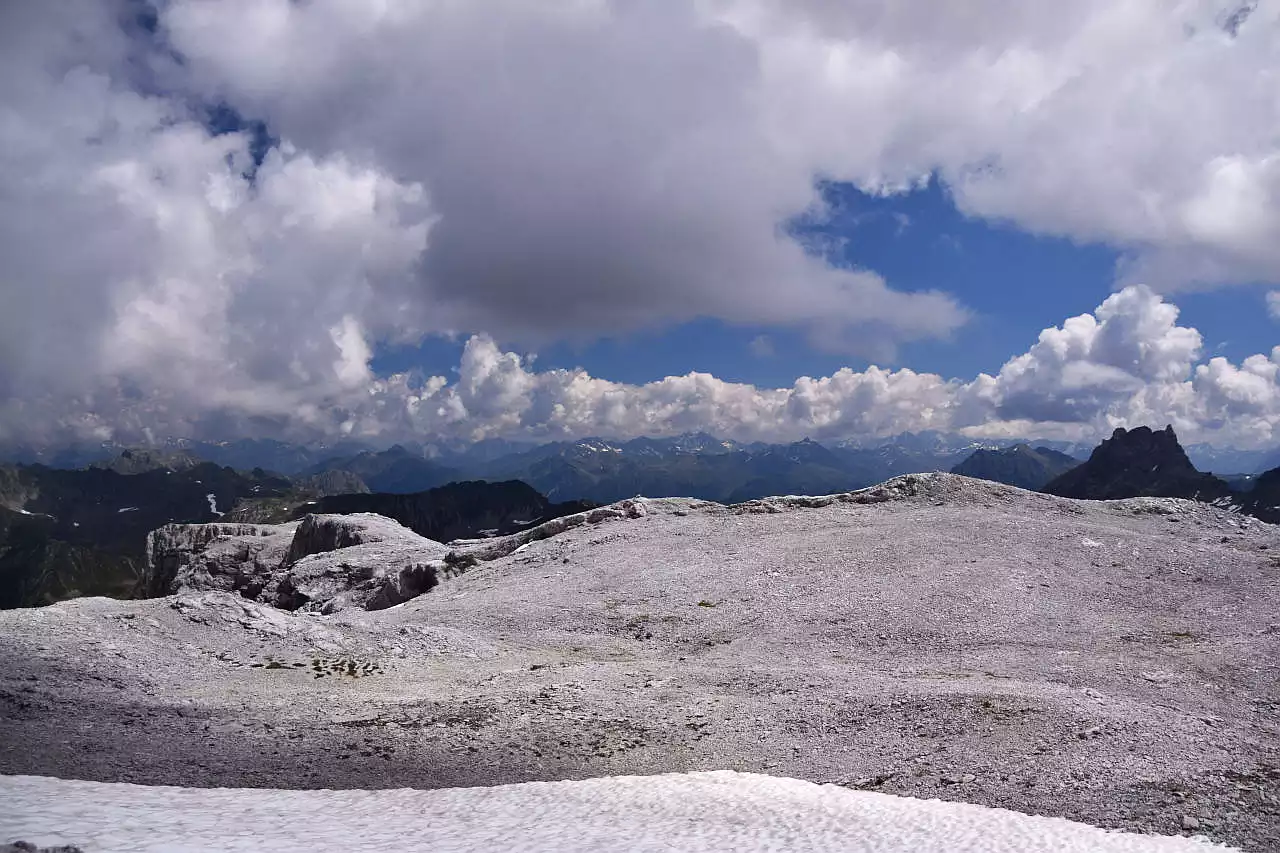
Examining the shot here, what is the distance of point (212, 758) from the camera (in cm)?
1870

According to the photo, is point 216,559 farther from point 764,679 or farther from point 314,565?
point 764,679

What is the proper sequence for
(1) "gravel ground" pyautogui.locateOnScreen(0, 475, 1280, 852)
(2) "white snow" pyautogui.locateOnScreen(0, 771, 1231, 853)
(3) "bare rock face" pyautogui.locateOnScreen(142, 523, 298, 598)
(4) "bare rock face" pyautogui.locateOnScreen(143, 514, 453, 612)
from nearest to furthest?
1. (2) "white snow" pyautogui.locateOnScreen(0, 771, 1231, 853)
2. (1) "gravel ground" pyautogui.locateOnScreen(0, 475, 1280, 852)
3. (4) "bare rock face" pyautogui.locateOnScreen(143, 514, 453, 612)
4. (3) "bare rock face" pyautogui.locateOnScreen(142, 523, 298, 598)

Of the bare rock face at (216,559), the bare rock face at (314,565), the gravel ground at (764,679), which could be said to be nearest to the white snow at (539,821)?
the gravel ground at (764,679)

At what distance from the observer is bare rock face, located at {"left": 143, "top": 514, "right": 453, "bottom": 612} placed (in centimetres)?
5134

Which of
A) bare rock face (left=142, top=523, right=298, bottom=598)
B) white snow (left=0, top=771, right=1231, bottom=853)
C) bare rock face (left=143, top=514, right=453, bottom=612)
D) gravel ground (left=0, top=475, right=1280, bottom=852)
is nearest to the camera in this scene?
white snow (left=0, top=771, right=1231, bottom=853)

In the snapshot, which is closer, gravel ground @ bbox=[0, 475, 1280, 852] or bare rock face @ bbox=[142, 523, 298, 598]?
gravel ground @ bbox=[0, 475, 1280, 852]

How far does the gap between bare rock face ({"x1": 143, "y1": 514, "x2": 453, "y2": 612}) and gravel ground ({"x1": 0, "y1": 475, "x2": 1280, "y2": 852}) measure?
10.9 metres

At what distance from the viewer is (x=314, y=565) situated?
5578 centimetres

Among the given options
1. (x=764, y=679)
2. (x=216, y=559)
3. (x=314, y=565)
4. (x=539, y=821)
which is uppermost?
(x=314, y=565)

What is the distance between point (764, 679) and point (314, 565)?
42707 mm

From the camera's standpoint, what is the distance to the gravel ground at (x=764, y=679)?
60.6 feet

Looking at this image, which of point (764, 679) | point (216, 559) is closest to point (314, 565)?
point (216, 559)

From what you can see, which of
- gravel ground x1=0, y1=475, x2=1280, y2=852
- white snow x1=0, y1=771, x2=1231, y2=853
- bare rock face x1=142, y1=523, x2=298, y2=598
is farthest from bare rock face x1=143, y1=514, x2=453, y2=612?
white snow x1=0, y1=771, x2=1231, y2=853

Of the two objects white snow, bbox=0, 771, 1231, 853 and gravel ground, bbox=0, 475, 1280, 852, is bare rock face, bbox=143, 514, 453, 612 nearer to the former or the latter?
gravel ground, bbox=0, 475, 1280, 852
